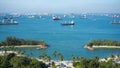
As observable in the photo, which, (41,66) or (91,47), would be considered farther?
(91,47)

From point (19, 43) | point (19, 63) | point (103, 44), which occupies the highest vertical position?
point (19, 63)

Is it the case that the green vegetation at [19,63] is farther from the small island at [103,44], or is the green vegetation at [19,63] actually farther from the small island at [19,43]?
the small island at [103,44]

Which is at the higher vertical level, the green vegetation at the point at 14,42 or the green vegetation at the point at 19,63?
the green vegetation at the point at 19,63

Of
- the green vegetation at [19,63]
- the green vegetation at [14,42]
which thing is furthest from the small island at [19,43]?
the green vegetation at [19,63]

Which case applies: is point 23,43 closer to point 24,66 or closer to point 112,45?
point 112,45

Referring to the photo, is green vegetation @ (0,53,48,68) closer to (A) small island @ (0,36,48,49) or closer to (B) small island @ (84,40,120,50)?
(A) small island @ (0,36,48,49)

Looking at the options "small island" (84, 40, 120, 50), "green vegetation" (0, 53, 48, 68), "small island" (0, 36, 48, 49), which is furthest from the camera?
"small island" (84, 40, 120, 50)

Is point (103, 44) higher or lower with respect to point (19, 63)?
lower

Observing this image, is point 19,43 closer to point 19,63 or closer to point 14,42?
point 14,42

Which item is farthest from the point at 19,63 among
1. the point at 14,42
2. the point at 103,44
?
the point at 103,44

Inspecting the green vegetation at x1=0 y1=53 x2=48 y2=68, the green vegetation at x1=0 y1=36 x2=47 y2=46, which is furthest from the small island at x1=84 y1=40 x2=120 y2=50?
the green vegetation at x1=0 y1=53 x2=48 y2=68

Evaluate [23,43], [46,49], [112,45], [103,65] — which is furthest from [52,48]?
[103,65]
